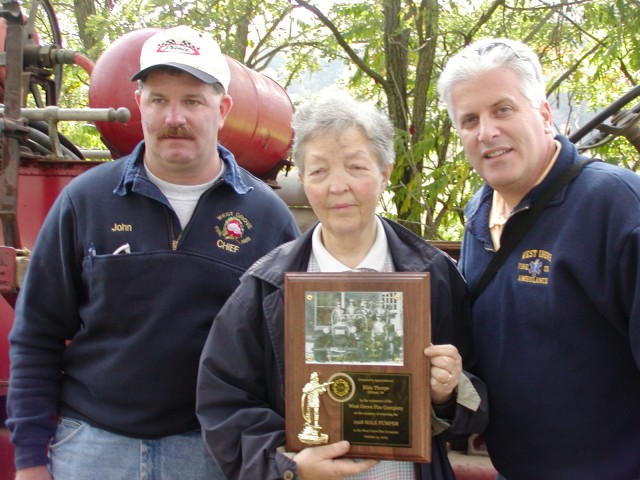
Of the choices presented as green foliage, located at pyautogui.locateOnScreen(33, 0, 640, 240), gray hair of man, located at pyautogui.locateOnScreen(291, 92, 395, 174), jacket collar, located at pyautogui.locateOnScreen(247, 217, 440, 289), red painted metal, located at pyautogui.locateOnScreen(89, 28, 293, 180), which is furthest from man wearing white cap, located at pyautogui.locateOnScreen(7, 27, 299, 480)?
green foliage, located at pyautogui.locateOnScreen(33, 0, 640, 240)

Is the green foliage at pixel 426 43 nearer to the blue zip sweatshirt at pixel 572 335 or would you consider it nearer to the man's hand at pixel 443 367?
the blue zip sweatshirt at pixel 572 335

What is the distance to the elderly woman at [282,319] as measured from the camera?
170cm

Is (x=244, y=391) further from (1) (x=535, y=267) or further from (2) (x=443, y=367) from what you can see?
(1) (x=535, y=267)

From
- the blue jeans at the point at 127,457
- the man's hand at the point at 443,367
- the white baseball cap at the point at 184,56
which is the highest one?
the white baseball cap at the point at 184,56

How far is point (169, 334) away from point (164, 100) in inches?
26.7

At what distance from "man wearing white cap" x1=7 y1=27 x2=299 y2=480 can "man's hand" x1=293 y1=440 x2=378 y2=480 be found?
531mm

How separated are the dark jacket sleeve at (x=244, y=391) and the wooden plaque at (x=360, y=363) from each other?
3.1 inches

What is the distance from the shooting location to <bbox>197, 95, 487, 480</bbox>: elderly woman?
5.59ft

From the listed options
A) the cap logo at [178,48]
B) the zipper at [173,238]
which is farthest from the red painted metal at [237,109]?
the zipper at [173,238]

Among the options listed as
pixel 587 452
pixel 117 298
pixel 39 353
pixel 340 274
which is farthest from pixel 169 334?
pixel 587 452

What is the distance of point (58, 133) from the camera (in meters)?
3.38

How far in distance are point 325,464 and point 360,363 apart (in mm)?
241

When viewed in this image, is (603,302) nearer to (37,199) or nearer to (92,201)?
(92,201)

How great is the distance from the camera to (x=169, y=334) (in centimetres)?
205
